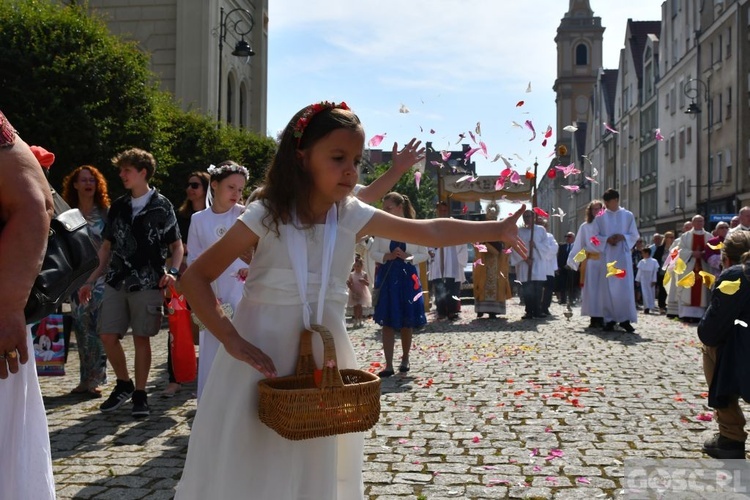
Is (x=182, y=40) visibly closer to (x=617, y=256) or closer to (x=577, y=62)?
(x=617, y=256)

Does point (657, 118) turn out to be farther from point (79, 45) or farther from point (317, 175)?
point (317, 175)

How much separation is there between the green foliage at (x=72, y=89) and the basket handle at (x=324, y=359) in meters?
16.7

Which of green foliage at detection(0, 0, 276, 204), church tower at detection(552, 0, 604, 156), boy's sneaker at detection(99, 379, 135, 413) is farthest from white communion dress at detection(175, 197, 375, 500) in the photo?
church tower at detection(552, 0, 604, 156)

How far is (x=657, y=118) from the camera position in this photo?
6091cm

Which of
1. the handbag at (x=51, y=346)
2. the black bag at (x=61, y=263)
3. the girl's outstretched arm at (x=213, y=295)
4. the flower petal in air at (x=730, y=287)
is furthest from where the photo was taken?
the handbag at (x=51, y=346)

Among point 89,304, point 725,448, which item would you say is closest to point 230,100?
point 89,304

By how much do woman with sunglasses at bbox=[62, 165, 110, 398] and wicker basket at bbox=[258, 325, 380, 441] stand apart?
19.3 feet

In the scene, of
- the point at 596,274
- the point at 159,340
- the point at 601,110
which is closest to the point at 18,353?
the point at 159,340

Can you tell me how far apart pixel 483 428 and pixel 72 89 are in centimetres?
1566

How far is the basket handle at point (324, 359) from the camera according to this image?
2984 millimetres

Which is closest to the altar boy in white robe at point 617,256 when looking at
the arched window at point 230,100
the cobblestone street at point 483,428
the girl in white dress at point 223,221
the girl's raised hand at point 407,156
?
the cobblestone street at point 483,428

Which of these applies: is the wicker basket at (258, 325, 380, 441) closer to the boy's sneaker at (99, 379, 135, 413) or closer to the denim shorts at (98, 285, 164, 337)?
the denim shorts at (98, 285, 164, 337)

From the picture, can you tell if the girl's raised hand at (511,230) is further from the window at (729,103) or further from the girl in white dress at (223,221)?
the window at (729,103)

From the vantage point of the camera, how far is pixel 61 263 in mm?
2969
